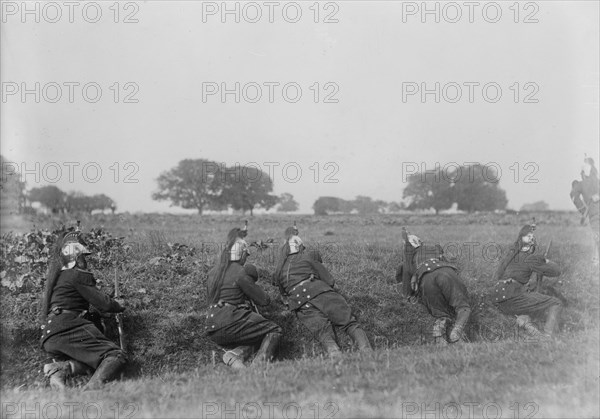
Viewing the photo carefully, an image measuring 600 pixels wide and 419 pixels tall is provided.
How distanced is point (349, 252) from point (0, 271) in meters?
5.63

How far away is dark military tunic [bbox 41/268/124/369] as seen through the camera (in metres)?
6.48

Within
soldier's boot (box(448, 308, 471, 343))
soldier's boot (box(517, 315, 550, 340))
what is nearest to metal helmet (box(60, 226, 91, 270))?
soldier's boot (box(448, 308, 471, 343))

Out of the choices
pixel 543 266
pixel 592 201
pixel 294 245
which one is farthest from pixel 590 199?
pixel 294 245

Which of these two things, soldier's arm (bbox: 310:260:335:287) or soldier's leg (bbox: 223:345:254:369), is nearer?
soldier's leg (bbox: 223:345:254:369)

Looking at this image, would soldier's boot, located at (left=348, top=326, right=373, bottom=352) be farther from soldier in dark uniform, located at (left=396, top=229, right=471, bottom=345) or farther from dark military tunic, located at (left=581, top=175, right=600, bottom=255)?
dark military tunic, located at (left=581, top=175, right=600, bottom=255)

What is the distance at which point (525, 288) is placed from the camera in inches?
346

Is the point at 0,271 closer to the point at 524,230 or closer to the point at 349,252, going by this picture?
the point at 349,252

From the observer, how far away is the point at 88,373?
259 inches

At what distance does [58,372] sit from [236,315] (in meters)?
2.09

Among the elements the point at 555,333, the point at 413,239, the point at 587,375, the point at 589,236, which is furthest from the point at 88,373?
the point at 589,236

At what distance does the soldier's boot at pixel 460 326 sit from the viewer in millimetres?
8000

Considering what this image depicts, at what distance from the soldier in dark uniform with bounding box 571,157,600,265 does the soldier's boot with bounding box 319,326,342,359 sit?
6089 mm

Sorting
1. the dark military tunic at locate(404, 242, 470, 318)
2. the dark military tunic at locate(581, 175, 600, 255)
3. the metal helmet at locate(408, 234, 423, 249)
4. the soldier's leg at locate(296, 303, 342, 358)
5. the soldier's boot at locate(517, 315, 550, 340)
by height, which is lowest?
the soldier's boot at locate(517, 315, 550, 340)

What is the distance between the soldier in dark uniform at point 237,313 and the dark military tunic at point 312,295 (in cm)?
60
